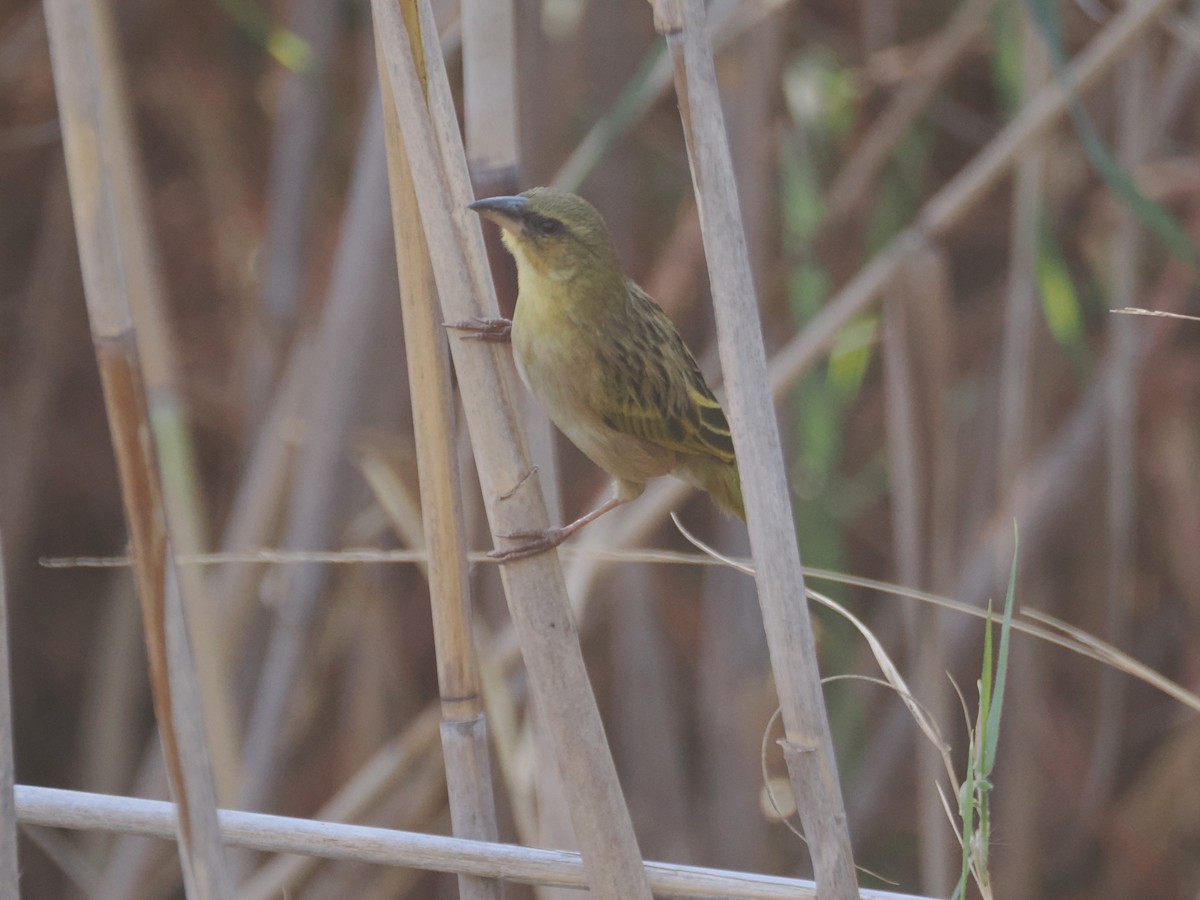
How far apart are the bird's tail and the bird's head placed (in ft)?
1.36

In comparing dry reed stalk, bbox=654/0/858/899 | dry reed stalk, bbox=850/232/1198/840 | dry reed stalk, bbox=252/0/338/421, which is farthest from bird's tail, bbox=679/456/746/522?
dry reed stalk, bbox=252/0/338/421

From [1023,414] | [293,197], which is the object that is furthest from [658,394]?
[293,197]

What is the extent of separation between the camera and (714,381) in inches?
117

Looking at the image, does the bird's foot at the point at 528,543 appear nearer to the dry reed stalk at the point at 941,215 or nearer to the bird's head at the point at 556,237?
the bird's head at the point at 556,237

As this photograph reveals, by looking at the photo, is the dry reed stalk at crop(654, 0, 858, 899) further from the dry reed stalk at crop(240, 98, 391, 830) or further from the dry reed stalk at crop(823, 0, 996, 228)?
the dry reed stalk at crop(823, 0, 996, 228)

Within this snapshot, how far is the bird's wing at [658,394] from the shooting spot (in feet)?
7.29

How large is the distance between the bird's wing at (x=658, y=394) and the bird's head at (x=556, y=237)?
144mm

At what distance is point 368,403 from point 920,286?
1.22 meters

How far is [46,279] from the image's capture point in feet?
11.9

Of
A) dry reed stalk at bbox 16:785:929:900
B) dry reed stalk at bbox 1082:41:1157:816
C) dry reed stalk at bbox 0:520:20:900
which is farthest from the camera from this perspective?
dry reed stalk at bbox 1082:41:1157:816

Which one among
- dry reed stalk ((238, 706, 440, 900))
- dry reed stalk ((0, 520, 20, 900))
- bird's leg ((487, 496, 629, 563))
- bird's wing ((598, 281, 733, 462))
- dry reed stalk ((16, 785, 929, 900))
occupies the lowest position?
dry reed stalk ((238, 706, 440, 900))

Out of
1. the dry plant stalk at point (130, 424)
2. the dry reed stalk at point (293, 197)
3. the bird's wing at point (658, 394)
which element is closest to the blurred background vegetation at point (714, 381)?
the dry reed stalk at point (293, 197)

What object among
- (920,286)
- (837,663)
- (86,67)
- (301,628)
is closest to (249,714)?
(301,628)

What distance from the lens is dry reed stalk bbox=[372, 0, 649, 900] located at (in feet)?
4.47
